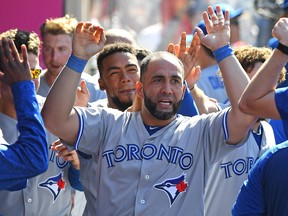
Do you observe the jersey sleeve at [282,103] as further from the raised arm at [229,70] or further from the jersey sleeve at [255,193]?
the raised arm at [229,70]

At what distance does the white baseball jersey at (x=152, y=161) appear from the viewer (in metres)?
4.81

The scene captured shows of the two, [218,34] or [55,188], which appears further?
[55,188]

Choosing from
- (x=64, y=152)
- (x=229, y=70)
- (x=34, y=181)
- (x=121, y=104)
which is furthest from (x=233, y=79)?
(x=34, y=181)

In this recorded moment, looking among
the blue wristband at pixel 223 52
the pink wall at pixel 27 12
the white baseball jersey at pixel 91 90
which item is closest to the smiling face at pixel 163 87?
the blue wristband at pixel 223 52

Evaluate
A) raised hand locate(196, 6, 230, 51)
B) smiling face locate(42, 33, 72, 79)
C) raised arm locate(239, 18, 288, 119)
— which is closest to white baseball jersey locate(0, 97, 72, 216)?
raised hand locate(196, 6, 230, 51)

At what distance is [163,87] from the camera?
4938 mm

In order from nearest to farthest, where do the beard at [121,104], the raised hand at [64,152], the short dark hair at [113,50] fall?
1. the raised hand at [64,152]
2. the beard at [121,104]
3. the short dark hair at [113,50]

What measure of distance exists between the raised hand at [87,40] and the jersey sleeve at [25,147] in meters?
0.66

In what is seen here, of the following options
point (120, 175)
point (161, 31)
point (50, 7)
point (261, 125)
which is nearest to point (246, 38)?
point (161, 31)

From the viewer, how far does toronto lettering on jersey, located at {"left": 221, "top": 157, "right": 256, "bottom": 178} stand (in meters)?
5.63

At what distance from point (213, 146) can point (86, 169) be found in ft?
2.54

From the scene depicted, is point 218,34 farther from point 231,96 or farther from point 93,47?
point 93,47

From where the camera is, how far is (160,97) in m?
4.92

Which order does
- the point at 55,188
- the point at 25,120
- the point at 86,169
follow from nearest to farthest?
the point at 25,120 → the point at 86,169 → the point at 55,188
